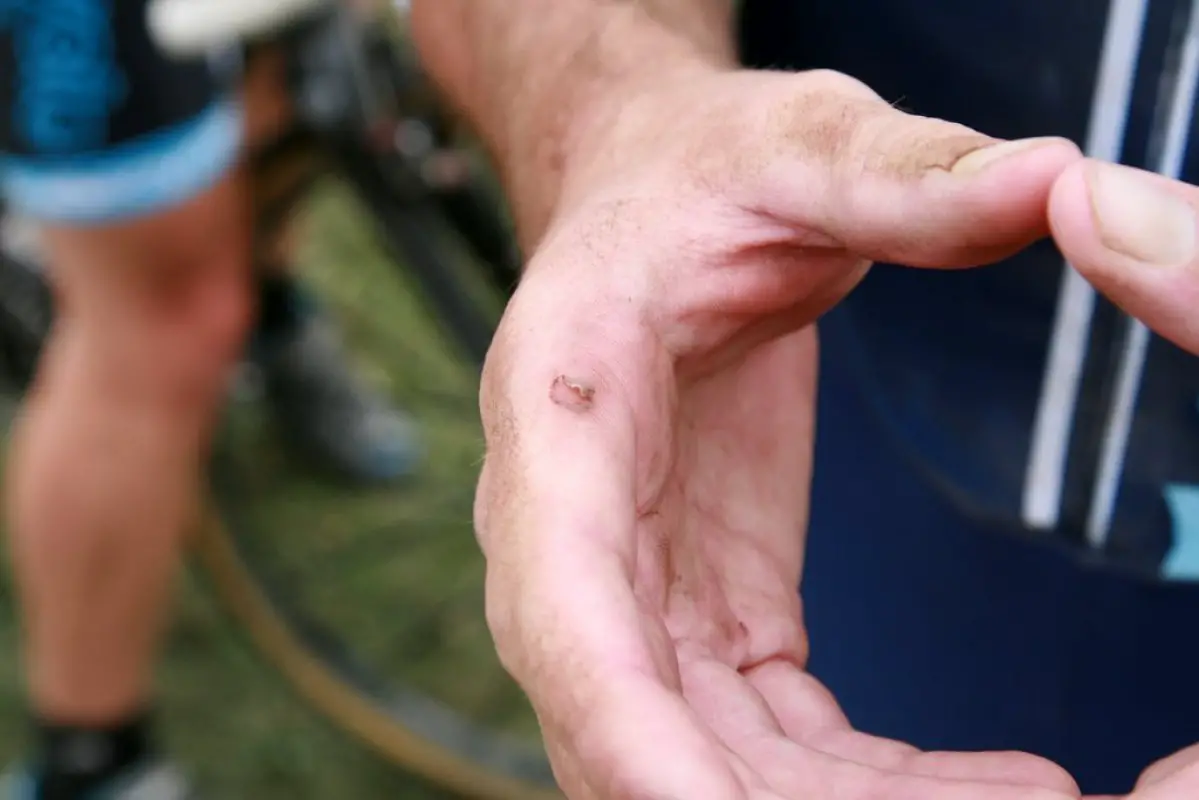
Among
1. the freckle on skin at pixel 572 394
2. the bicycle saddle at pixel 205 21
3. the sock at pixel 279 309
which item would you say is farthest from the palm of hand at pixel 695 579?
the sock at pixel 279 309

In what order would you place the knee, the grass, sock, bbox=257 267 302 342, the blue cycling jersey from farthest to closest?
sock, bbox=257 267 302 342, the grass, the knee, the blue cycling jersey

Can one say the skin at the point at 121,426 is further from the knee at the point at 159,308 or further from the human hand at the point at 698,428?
the human hand at the point at 698,428

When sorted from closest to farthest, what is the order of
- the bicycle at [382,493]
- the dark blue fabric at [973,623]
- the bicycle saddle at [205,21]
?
the dark blue fabric at [973,623] < the bicycle saddle at [205,21] < the bicycle at [382,493]

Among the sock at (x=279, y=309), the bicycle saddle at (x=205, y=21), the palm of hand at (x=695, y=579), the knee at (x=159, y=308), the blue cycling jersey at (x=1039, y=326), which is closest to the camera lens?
the palm of hand at (x=695, y=579)

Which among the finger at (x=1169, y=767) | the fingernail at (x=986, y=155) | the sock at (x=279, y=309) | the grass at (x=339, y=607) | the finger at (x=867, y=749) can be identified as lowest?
the grass at (x=339, y=607)

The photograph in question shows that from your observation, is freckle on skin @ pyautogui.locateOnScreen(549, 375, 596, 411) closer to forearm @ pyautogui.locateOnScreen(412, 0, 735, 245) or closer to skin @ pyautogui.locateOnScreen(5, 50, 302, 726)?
forearm @ pyautogui.locateOnScreen(412, 0, 735, 245)

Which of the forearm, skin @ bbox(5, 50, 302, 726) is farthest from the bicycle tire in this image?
the forearm

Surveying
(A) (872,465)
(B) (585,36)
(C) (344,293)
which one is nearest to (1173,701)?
(A) (872,465)
